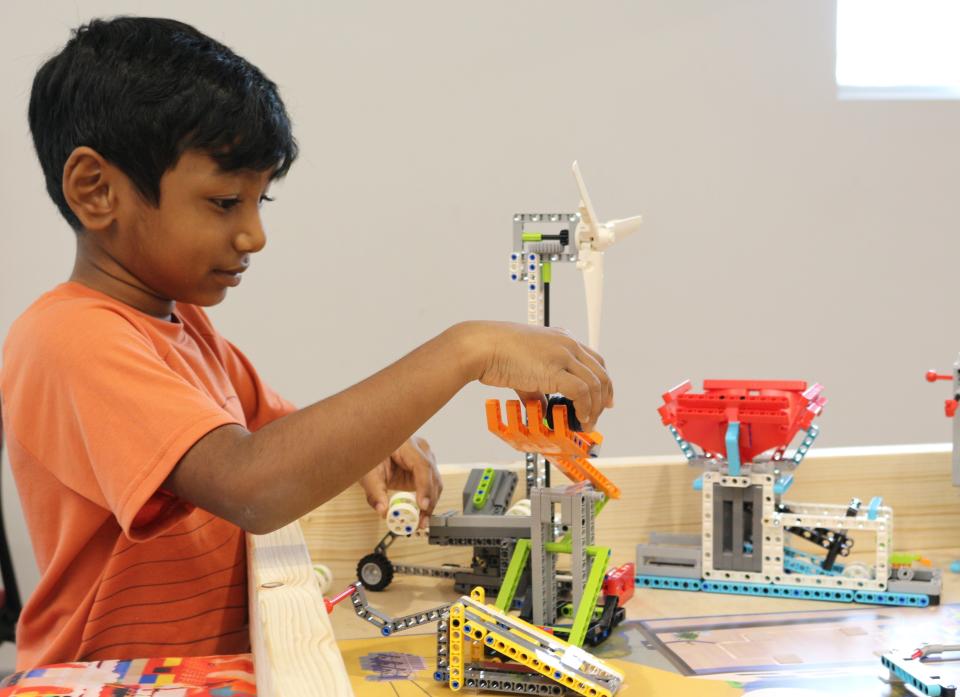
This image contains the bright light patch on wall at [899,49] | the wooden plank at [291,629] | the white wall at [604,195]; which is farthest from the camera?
the bright light patch on wall at [899,49]

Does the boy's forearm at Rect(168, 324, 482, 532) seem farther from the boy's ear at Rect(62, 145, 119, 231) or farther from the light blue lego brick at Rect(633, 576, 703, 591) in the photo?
the light blue lego brick at Rect(633, 576, 703, 591)

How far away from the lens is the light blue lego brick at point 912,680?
0.76 m

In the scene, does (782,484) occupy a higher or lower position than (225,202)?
lower

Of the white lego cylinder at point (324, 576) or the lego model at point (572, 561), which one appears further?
the white lego cylinder at point (324, 576)

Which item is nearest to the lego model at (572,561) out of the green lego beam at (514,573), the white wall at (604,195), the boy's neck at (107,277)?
the green lego beam at (514,573)

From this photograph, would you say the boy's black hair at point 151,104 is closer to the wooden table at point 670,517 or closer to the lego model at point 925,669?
the wooden table at point 670,517

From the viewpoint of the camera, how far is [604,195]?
2418 millimetres

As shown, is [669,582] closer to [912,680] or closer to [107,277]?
[912,680]

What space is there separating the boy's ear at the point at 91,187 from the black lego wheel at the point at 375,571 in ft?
1.45

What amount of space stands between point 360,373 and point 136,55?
1530 mm

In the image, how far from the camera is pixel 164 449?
700mm

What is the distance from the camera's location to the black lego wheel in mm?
1087

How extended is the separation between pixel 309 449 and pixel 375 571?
425 mm

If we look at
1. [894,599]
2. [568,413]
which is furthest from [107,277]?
[894,599]
